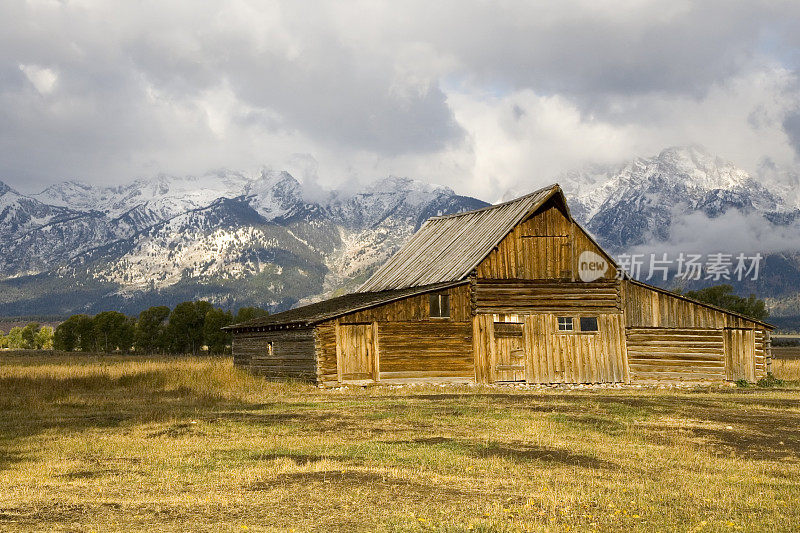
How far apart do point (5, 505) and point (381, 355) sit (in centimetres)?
2543

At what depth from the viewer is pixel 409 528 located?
1189cm

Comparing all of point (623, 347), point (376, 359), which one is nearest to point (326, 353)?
point (376, 359)

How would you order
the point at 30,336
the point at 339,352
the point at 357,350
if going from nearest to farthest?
the point at 339,352
the point at 357,350
the point at 30,336

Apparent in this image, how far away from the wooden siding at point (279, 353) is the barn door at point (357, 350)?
4.15 ft

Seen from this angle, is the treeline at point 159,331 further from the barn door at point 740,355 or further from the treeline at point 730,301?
the barn door at point 740,355

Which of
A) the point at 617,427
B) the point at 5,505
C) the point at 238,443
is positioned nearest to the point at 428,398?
the point at 617,427

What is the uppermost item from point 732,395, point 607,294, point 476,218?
point 476,218

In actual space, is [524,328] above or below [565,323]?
below

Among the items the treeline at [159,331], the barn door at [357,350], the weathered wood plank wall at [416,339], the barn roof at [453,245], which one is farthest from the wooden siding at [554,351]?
the treeline at [159,331]

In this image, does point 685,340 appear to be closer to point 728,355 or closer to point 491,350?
point 728,355

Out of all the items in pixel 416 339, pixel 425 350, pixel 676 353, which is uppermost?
pixel 416 339

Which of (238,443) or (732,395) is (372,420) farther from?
(732,395)

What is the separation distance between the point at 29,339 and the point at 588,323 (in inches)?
5454

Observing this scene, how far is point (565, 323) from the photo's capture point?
41219 millimetres
